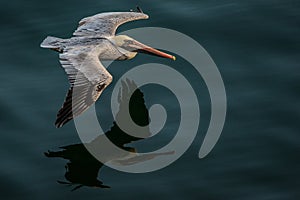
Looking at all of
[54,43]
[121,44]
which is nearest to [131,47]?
[121,44]

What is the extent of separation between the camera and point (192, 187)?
1109 cm

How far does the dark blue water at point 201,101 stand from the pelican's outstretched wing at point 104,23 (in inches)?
18.7

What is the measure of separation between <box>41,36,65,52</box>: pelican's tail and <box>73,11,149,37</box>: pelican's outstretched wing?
1.50 feet

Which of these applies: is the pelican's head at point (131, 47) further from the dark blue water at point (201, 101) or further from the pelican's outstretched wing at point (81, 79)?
the pelican's outstretched wing at point (81, 79)

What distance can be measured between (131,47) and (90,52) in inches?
34.8

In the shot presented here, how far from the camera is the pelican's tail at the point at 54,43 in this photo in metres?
12.8

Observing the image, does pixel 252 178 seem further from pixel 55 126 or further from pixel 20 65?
pixel 20 65

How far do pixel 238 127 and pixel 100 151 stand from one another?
2081 mm

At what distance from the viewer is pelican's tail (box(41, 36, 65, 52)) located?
42.1 feet

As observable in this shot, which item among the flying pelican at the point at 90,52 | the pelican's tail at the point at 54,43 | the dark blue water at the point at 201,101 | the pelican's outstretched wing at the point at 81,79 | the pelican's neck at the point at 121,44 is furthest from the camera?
the pelican's neck at the point at 121,44

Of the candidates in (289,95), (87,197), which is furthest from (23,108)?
(289,95)

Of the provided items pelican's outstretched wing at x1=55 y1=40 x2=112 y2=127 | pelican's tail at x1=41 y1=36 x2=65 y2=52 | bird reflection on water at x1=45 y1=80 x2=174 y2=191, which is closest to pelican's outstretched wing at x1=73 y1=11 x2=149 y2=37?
pelican's tail at x1=41 y1=36 x2=65 y2=52

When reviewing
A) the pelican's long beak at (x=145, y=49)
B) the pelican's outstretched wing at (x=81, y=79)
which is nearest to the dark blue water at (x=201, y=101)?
the pelican's long beak at (x=145, y=49)

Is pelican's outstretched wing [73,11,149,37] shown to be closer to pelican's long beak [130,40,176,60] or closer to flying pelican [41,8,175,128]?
flying pelican [41,8,175,128]
